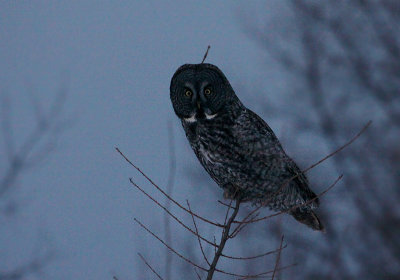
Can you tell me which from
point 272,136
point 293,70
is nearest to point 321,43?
point 293,70

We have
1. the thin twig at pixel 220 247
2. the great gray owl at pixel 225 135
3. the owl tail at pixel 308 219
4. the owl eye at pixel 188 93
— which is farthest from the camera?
the owl tail at pixel 308 219

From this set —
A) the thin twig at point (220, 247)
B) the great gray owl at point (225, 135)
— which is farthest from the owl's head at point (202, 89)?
the thin twig at point (220, 247)

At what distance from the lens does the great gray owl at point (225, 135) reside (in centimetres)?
446

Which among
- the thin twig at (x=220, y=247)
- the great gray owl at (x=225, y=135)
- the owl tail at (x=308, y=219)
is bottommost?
the thin twig at (x=220, y=247)

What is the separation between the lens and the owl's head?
4.55 m

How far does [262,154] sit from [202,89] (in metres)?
0.62

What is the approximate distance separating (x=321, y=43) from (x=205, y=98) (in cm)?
962

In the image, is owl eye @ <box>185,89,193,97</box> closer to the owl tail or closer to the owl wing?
the owl wing

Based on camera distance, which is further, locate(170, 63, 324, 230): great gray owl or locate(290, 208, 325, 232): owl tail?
locate(290, 208, 325, 232): owl tail

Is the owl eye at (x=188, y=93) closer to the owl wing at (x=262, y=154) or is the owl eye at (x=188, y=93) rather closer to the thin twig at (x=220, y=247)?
the owl wing at (x=262, y=154)

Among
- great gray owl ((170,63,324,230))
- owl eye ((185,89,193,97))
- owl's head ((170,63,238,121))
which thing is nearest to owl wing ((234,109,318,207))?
great gray owl ((170,63,324,230))

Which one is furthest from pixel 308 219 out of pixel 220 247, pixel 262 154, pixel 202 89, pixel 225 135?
pixel 220 247

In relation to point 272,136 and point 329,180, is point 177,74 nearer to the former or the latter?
point 272,136

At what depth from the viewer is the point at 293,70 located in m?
13.6
